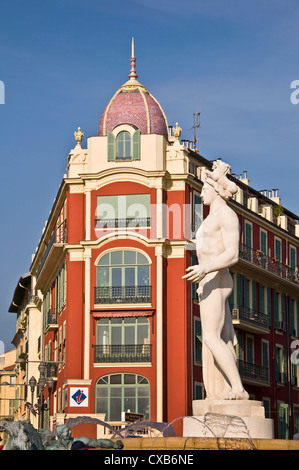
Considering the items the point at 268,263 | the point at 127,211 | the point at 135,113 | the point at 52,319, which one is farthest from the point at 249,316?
the point at 135,113

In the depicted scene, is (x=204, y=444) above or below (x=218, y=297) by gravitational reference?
below

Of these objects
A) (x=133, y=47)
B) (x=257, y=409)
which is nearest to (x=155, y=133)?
(x=133, y=47)

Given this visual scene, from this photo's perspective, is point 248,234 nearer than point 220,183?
No

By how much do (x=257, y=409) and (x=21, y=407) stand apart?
221ft

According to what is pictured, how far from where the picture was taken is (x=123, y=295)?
52.4m

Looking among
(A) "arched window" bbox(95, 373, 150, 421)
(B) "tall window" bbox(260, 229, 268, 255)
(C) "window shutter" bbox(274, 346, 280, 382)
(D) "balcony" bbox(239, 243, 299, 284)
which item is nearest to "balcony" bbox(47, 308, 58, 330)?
(A) "arched window" bbox(95, 373, 150, 421)

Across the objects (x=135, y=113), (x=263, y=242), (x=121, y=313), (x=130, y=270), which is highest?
(x=135, y=113)

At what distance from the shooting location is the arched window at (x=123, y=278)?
52.5m

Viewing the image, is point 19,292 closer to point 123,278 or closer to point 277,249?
point 277,249

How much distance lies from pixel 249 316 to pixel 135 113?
516 inches

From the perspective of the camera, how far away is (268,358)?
2447 inches

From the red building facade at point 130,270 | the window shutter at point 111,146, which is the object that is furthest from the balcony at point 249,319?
the window shutter at point 111,146

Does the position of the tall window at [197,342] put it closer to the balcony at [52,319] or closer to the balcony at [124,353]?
the balcony at [124,353]

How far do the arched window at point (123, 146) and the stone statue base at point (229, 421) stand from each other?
3302 centimetres
